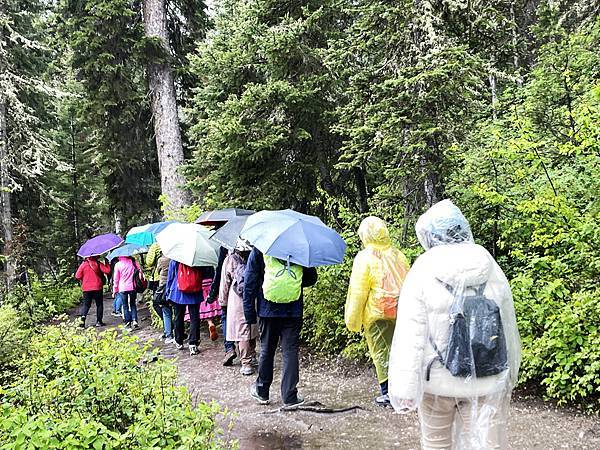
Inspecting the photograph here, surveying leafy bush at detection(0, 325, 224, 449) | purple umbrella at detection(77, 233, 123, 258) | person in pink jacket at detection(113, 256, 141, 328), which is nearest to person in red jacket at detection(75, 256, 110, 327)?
purple umbrella at detection(77, 233, 123, 258)

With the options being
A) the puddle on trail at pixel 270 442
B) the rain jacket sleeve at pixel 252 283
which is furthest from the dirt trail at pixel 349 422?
the rain jacket sleeve at pixel 252 283

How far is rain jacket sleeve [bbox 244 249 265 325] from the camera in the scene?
5586 mm

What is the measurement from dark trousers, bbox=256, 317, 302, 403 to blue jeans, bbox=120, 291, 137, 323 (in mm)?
6065

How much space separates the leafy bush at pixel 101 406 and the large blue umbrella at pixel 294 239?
165cm

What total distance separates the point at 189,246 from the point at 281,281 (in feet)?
10.2

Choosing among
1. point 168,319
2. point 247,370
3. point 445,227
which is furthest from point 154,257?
point 445,227

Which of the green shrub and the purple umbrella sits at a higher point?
the purple umbrella

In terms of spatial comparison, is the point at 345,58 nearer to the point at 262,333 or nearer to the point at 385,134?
the point at 385,134

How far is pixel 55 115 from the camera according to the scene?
19.8 metres

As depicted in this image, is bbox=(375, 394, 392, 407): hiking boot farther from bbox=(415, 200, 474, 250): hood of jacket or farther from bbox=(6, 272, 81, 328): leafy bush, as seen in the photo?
bbox=(6, 272, 81, 328): leafy bush

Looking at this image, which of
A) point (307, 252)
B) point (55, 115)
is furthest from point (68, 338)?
point (55, 115)

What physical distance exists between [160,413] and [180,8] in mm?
13777

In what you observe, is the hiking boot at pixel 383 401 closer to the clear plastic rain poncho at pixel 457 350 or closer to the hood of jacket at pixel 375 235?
the hood of jacket at pixel 375 235

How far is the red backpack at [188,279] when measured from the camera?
26.5ft
